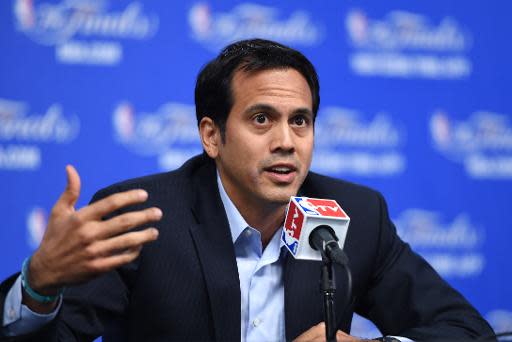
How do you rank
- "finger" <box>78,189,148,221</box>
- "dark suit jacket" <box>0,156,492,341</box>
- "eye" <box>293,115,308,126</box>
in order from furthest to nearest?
"eye" <box>293,115,308,126</box> → "dark suit jacket" <box>0,156,492,341</box> → "finger" <box>78,189,148,221</box>

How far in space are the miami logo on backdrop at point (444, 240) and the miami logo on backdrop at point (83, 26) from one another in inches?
67.9

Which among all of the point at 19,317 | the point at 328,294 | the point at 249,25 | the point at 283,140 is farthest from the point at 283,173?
the point at 249,25

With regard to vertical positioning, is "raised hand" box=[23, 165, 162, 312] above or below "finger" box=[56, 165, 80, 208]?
below

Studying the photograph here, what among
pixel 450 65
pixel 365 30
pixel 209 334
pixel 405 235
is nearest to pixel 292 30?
pixel 365 30

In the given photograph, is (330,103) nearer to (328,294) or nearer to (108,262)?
(328,294)

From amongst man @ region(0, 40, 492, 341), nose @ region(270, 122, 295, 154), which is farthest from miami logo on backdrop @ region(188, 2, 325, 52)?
nose @ region(270, 122, 295, 154)

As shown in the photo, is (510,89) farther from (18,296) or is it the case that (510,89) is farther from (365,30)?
(18,296)

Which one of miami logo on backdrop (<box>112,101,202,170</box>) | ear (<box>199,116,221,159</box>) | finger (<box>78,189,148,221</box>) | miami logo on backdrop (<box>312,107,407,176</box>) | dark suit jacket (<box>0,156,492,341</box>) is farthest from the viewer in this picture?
miami logo on backdrop (<box>312,107,407,176</box>)

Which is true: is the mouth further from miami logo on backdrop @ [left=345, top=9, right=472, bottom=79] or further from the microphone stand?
miami logo on backdrop @ [left=345, top=9, right=472, bottom=79]

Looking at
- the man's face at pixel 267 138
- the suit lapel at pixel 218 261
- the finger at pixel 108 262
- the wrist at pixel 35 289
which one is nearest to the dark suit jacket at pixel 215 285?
the suit lapel at pixel 218 261

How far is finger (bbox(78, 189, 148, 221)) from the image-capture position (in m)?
1.48

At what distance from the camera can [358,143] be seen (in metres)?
3.74

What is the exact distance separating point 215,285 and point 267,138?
1.59ft

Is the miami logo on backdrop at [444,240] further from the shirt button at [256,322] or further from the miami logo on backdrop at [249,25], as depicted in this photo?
the shirt button at [256,322]
